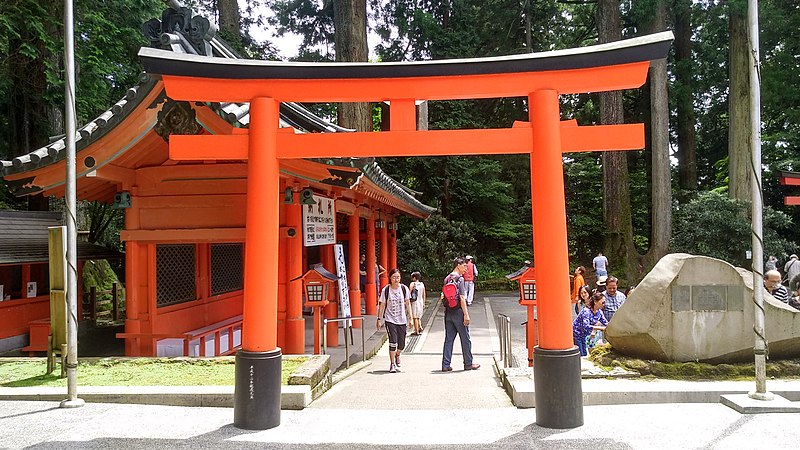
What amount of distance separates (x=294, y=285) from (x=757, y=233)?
607cm

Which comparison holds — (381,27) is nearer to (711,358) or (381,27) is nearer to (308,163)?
(308,163)

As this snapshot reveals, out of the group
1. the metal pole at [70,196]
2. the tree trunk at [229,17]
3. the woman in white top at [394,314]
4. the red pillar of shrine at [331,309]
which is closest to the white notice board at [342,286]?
the red pillar of shrine at [331,309]

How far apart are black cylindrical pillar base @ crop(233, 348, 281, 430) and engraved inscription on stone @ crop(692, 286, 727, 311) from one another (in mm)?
4489

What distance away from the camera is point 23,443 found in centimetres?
461

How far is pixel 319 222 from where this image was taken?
30.9 feet

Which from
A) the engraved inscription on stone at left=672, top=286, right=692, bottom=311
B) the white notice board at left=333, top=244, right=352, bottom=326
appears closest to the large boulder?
the engraved inscription on stone at left=672, top=286, right=692, bottom=311

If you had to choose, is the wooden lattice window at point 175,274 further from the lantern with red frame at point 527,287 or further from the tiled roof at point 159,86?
the lantern with red frame at point 527,287

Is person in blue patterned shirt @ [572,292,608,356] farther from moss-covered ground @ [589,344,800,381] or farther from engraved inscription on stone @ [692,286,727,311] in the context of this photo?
engraved inscription on stone @ [692,286,727,311]

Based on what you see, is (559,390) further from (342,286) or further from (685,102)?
(685,102)

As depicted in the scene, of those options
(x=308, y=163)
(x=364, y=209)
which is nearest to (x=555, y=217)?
(x=308, y=163)

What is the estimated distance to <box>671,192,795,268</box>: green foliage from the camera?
1806 centimetres

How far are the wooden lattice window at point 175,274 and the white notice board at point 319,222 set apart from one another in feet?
8.66

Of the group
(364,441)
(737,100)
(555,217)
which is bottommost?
(364,441)

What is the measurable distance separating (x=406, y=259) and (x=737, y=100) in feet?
44.3
